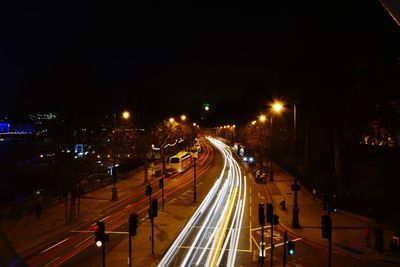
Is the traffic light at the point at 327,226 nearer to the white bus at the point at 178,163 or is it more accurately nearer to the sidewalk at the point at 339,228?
the sidewalk at the point at 339,228

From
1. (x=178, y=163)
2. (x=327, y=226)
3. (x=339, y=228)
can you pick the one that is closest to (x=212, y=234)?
(x=339, y=228)

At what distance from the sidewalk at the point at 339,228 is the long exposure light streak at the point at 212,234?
3.70m

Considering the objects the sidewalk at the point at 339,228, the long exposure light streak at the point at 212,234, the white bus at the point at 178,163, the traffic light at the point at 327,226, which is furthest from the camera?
the white bus at the point at 178,163

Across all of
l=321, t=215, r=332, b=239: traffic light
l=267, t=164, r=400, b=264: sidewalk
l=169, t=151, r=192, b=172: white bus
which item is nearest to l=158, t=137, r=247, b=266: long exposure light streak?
l=267, t=164, r=400, b=264: sidewalk

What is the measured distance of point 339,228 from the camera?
26594mm

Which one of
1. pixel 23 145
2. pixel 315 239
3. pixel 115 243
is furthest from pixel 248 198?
pixel 23 145

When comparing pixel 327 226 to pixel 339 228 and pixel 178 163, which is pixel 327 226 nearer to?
pixel 339 228

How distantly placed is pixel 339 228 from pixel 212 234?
331 inches

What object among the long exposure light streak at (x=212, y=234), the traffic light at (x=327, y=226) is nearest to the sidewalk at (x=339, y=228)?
the long exposure light streak at (x=212, y=234)

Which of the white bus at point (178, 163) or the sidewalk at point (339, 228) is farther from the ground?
the white bus at point (178, 163)

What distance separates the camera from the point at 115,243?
2402 centimetres

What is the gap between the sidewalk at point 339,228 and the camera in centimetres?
2170

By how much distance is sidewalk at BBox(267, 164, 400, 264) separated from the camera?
71.2 feet

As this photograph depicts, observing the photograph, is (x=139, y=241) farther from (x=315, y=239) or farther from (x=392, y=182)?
(x=392, y=182)
